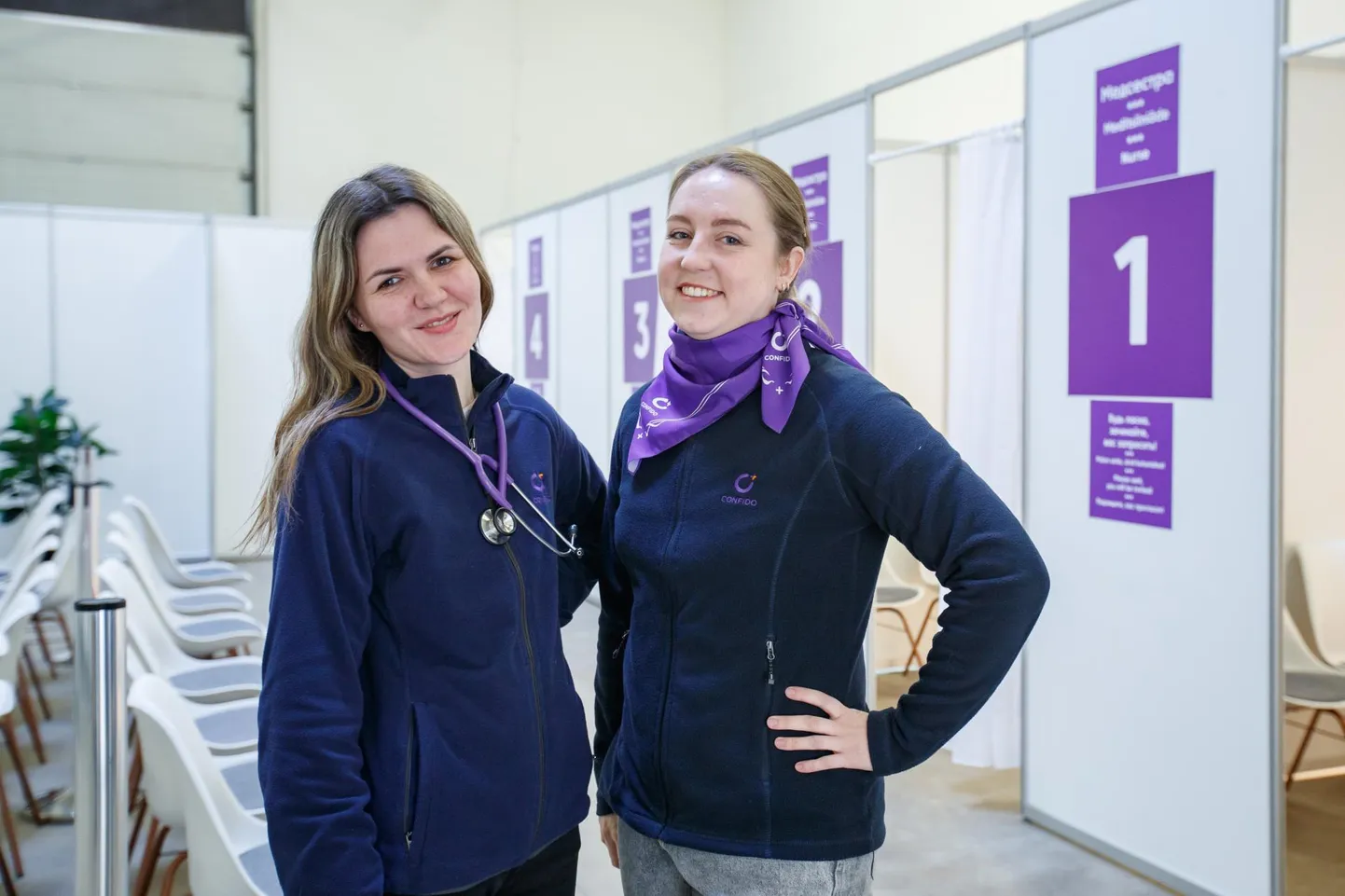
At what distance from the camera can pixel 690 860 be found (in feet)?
4.90

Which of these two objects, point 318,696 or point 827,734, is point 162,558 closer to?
point 318,696

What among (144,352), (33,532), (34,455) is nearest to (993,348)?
(33,532)

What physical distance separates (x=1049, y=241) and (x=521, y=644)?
251 centimetres

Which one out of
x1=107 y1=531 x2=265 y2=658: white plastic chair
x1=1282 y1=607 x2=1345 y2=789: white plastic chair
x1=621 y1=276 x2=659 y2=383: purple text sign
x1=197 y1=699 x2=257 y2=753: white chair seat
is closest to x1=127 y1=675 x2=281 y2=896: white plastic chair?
x1=197 y1=699 x2=257 y2=753: white chair seat

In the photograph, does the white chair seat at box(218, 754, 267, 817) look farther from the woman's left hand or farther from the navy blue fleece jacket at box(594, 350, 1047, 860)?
the woman's left hand

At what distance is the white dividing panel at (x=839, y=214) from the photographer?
420 cm

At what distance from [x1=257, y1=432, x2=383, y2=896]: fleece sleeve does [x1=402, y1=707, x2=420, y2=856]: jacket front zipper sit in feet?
0.15

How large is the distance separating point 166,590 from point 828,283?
2857 mm

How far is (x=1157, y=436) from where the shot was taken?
3.10 m

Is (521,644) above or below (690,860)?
above

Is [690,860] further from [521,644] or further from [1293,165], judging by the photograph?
[1293,165]

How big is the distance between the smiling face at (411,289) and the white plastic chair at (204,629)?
2.65 metres

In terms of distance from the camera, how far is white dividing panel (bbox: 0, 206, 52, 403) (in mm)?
7816

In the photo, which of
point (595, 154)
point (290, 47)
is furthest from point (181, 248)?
point (595, 154)
